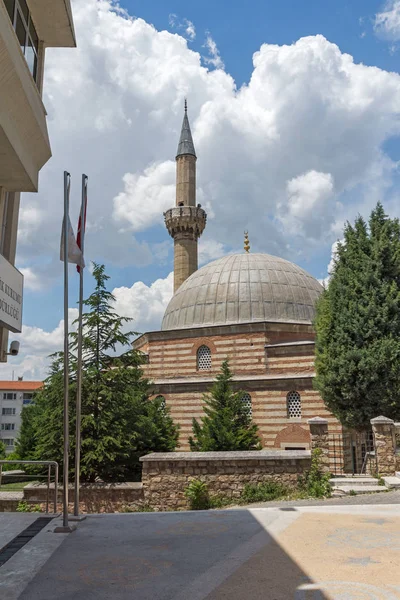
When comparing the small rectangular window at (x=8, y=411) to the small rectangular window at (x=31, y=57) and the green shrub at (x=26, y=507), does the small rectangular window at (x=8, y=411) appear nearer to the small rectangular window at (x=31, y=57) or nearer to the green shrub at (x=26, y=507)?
the green shrub at (x=26, y=507)

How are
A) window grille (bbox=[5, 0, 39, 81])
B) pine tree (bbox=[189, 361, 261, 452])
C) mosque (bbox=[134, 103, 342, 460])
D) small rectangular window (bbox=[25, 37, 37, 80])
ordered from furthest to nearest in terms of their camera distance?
mosque (bbox=[134, 103, 342, 460])
pine tree (bbox=[189, 361, 261, 452])
small rectangular window (bbox=[25, 37, 37, 80])
window grille (bbox=[5, 0, 39, 81])

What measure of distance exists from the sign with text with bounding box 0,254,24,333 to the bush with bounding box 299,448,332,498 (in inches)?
305

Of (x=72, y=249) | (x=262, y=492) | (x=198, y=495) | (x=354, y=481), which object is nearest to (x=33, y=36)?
(x=72, y=249)

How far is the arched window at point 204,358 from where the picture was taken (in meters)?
27.4

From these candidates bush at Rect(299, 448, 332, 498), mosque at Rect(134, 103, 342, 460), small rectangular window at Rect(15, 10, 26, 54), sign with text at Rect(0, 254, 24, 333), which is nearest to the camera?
sign with text at Rect(0, 254, 24, 333)

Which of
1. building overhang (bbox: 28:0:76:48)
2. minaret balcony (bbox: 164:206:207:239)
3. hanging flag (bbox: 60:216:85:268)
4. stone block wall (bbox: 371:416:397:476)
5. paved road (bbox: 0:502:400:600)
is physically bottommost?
paved road (bbox: 0:502:400:600)

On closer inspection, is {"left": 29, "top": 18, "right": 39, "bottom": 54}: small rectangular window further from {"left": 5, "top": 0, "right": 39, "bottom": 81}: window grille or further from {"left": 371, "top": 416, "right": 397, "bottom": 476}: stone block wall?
{"left": 371, "top": 416, "right": 397, "bottom": 476}: stone block wall

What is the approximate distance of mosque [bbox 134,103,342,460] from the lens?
23.9 metres

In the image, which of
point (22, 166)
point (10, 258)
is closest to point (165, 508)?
point (10, 258)

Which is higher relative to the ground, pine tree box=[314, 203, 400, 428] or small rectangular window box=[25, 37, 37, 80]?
small rectangular window box=[25, 37, 37, 80]

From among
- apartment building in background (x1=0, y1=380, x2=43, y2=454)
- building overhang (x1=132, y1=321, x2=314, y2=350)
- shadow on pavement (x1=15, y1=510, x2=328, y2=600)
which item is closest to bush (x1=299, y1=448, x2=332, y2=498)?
shadow on pavement (x1=15, y1=510, x2=328, y2=600)

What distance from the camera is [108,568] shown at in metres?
5.70

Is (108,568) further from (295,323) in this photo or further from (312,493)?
(295,323)

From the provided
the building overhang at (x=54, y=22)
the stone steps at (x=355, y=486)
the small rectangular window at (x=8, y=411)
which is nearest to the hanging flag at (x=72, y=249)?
the building overhang at (x=54, y=22)
